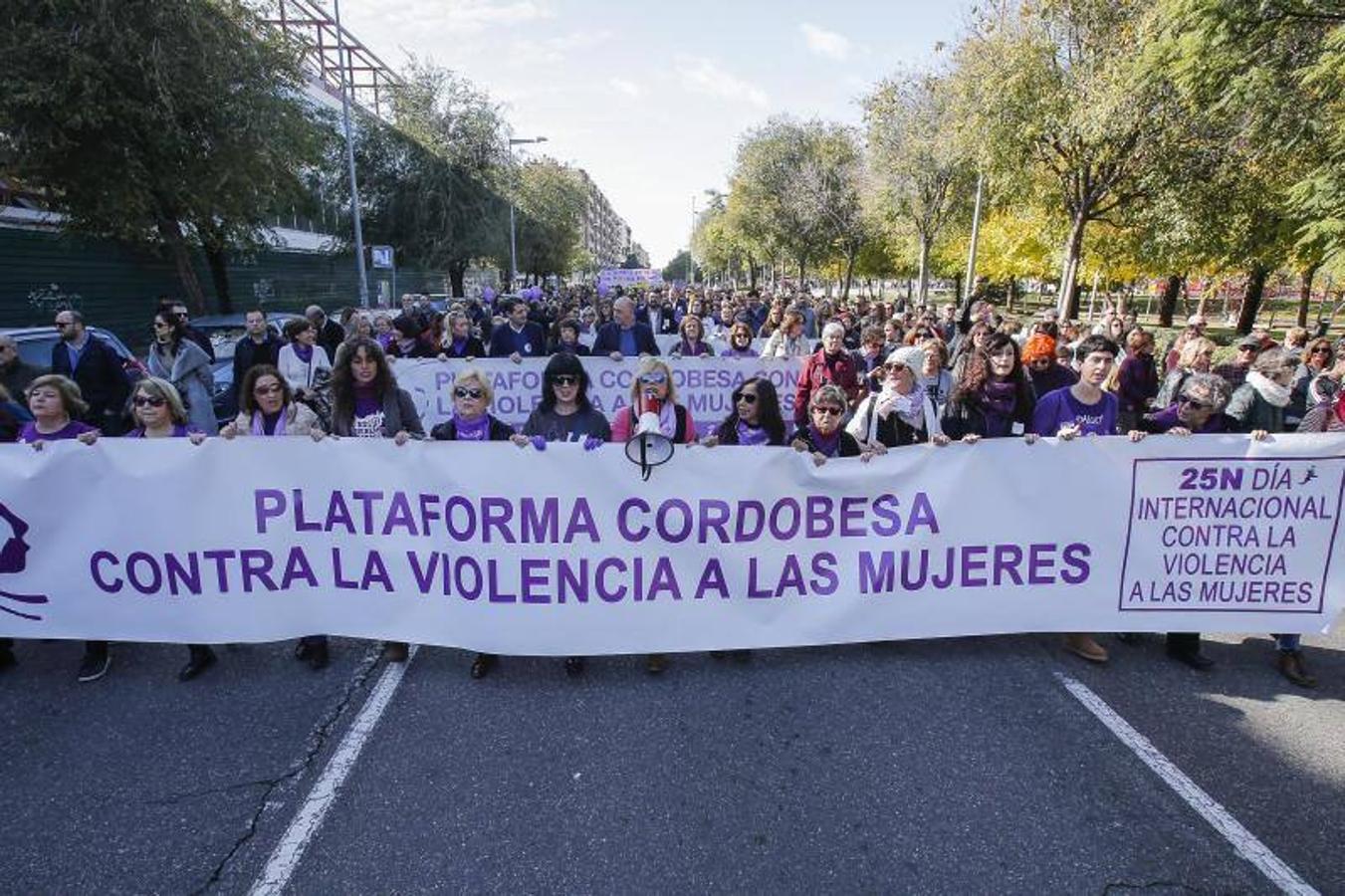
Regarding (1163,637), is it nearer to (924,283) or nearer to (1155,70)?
(1155,70)

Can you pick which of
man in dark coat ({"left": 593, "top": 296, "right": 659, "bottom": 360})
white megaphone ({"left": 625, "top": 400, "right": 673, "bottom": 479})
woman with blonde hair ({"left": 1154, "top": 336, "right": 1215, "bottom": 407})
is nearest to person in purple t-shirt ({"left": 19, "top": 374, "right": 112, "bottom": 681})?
white megaphone ({"left": 625, "top": 400, "right": 673, "bottom": 479})

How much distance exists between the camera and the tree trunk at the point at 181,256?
15.4m

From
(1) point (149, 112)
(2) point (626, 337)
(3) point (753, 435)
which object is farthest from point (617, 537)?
(1) point (149, 112)

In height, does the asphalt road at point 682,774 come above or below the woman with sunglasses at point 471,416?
below

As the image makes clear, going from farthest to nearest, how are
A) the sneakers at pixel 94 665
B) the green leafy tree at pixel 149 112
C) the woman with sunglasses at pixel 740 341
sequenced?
the green leafy tree at pixel 149 112
the woman with sunglasses at pixel 740 341
the sneakers at pixel 94 665

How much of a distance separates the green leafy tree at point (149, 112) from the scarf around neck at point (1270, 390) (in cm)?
1594

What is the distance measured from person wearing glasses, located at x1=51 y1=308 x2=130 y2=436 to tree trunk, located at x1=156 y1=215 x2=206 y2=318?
11165 millimetres

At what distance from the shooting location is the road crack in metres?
2.64

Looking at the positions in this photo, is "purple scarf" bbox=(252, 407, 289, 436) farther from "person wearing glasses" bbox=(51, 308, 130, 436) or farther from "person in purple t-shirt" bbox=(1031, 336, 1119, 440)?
"person in purple t-shirt" bbox=(1031, 336, 1119, 440)

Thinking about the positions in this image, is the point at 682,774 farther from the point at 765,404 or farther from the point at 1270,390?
the point at 1270,390

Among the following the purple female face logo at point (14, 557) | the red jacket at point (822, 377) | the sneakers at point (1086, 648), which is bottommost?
the sneakers at point (1086, 648)

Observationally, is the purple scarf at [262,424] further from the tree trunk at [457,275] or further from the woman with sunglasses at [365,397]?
the tree trunk at [457,275]

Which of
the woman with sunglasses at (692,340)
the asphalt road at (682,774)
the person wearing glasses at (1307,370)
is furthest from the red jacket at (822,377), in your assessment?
the person wearing glasses at (1307,370)

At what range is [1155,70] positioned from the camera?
457 inches
